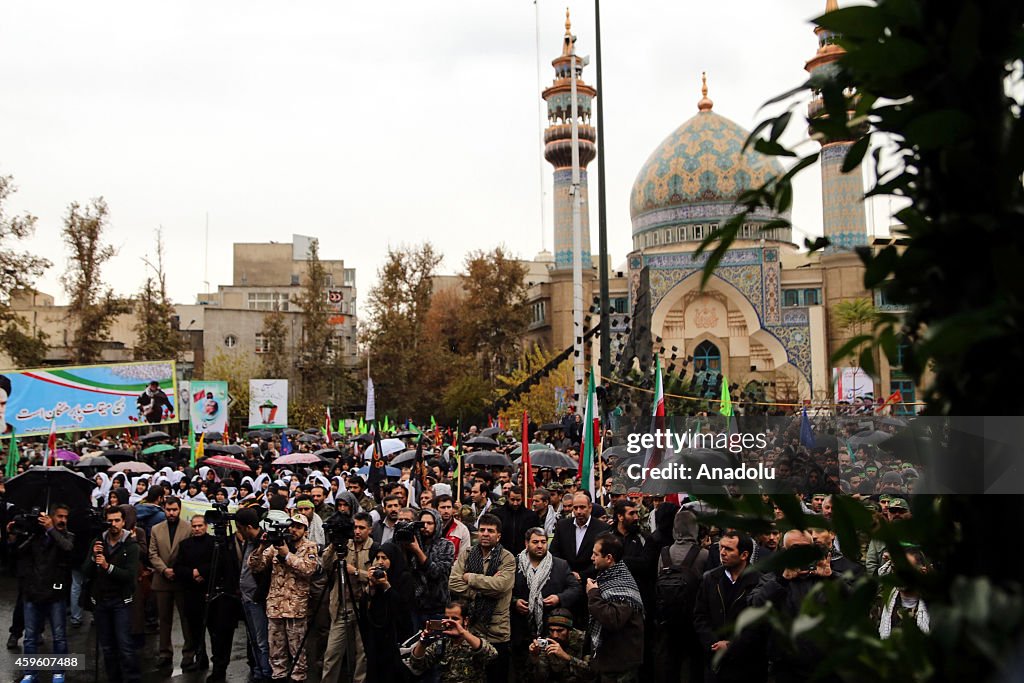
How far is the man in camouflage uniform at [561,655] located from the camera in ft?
22.7

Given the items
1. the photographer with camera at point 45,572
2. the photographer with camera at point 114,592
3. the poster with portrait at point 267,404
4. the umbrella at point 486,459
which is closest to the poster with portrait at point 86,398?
the umbrella at point 486,459

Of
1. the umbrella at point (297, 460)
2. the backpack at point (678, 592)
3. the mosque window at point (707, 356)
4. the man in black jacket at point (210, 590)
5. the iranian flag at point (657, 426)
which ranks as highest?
the mosque window at point (707, 356)

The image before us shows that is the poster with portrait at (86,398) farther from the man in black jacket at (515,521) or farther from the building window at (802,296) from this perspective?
the building window at (802,296)

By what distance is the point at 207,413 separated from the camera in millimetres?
24438

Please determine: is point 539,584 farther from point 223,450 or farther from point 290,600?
point 223,450

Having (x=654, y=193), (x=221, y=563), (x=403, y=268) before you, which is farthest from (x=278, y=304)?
(x=221, y=563)

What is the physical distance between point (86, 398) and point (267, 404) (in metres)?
11.6

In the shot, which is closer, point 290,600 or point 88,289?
point 290,600

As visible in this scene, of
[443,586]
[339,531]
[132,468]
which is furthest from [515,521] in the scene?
[132,468]

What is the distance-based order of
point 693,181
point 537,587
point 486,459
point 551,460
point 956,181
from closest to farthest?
1. point 956,181
2. point 537,587
3. point 551,460
4. point 486,459
5. point 693,181

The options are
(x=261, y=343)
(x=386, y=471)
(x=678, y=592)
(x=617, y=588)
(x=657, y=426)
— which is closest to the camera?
(x=617, y=588)

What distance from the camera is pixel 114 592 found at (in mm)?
8750

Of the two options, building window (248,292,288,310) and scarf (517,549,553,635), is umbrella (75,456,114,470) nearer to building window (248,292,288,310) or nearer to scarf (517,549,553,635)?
scarf (517,549,553,635)

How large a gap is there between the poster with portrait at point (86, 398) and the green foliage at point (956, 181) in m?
20.2
